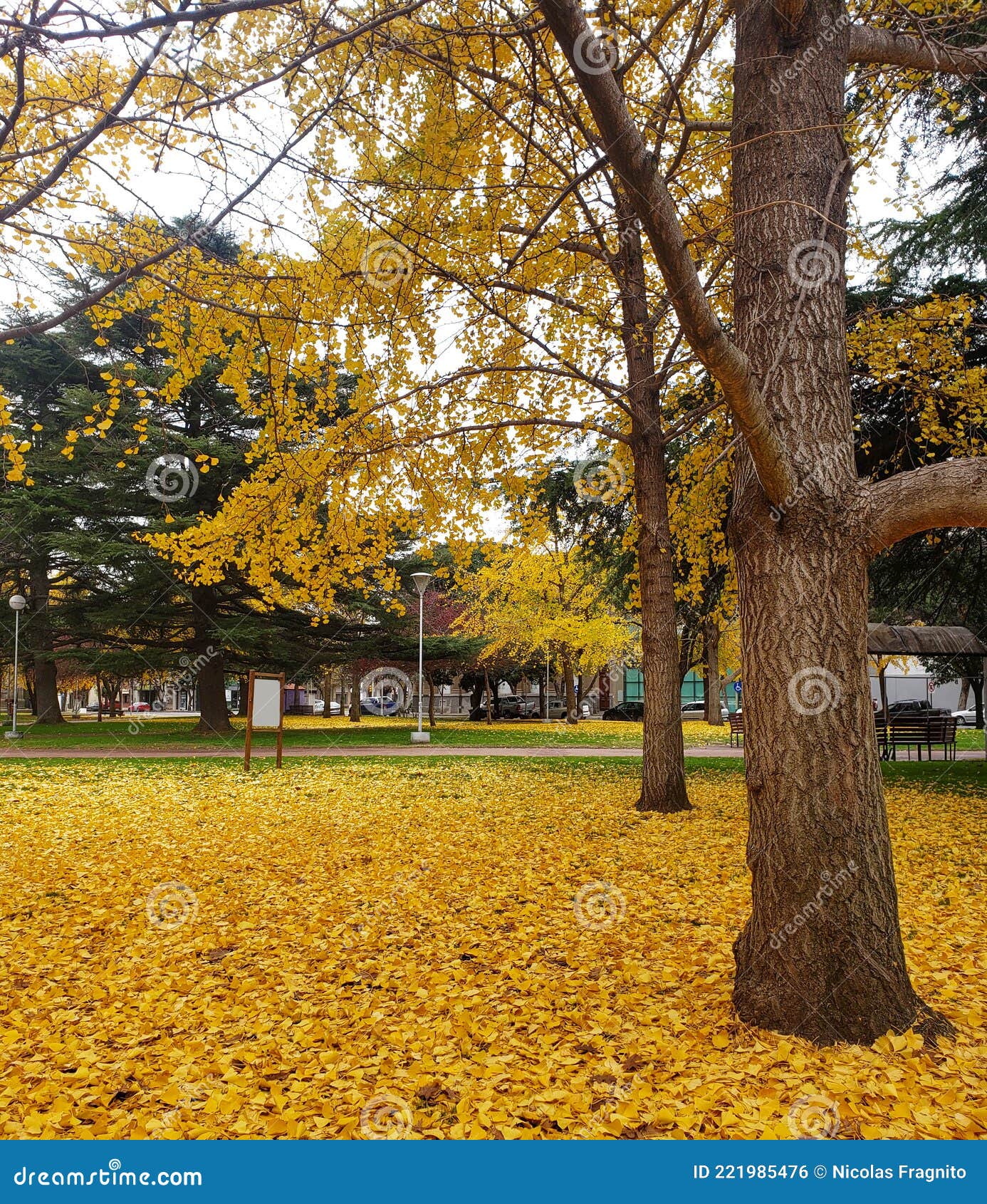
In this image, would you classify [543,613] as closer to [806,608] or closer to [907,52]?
[907,52]

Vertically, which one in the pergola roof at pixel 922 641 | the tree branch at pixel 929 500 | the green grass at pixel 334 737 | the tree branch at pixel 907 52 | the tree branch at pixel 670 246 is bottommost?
the green grass at pixel 334 737

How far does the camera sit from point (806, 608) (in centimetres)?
342

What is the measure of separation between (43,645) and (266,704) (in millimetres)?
13800

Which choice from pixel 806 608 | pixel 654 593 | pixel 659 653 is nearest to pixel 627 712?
pixel 659 653

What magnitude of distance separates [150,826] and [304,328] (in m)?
5.68

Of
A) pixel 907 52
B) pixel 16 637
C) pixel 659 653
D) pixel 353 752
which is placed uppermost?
pixel 907 52

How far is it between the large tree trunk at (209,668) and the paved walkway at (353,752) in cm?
394

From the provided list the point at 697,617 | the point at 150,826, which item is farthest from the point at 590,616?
the point at 150,826

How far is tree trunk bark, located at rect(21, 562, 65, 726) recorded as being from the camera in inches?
886

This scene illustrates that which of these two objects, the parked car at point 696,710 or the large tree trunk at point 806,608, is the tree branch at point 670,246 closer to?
the large tree trunk at point 806,608

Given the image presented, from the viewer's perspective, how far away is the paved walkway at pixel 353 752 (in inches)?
651

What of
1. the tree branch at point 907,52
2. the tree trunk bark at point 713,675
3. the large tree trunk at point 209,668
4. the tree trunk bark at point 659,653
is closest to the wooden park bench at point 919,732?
the tree trunk bark at point 659,653

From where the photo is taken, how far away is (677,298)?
301cm

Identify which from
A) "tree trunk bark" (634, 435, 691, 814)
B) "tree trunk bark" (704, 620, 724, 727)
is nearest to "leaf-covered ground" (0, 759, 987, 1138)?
"tree trunk bark" (634, 435, 691, 814)
